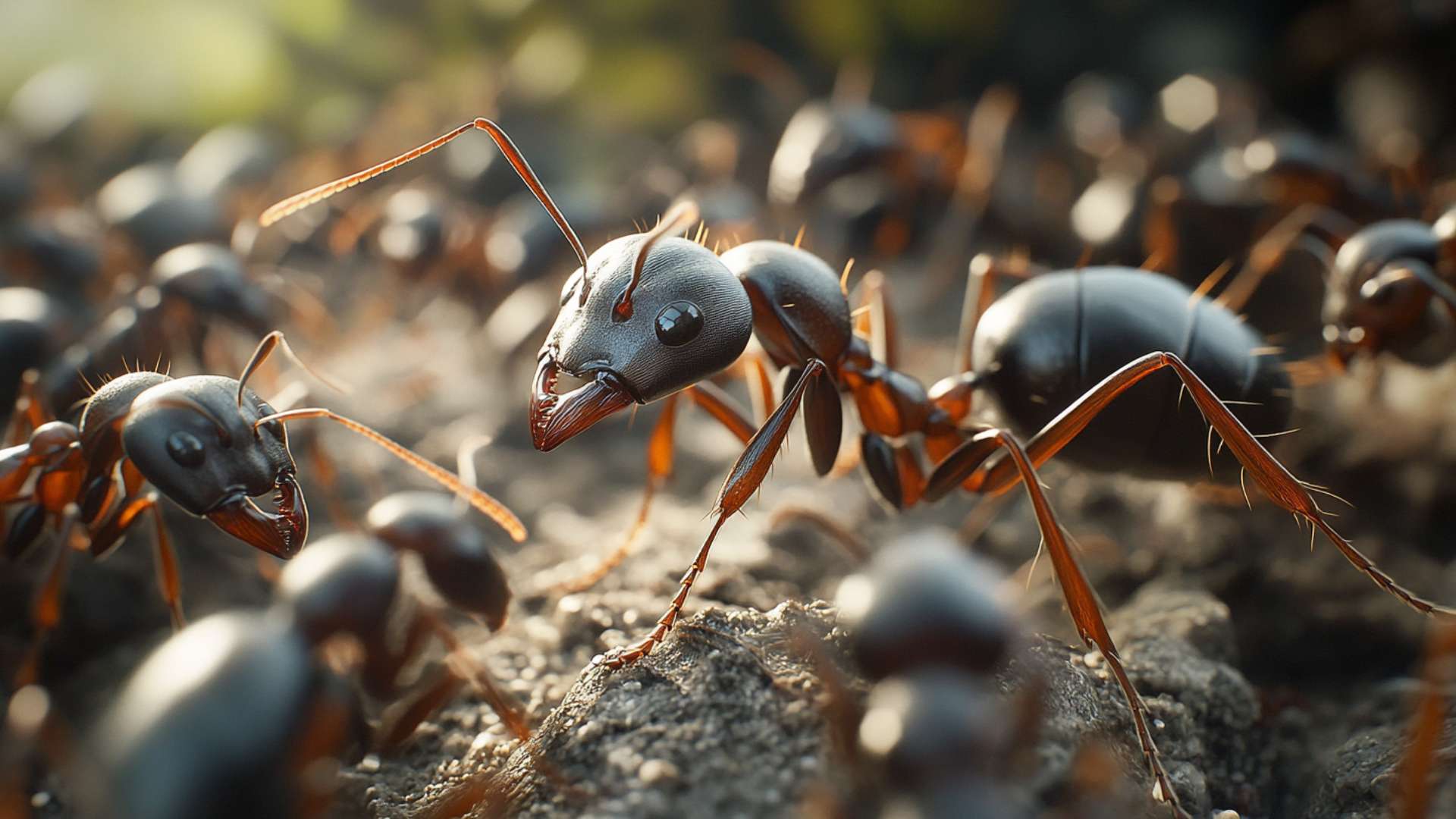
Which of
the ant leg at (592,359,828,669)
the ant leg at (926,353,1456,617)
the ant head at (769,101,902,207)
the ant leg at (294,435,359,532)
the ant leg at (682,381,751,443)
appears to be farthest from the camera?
the ant head at (769,101,902,207)

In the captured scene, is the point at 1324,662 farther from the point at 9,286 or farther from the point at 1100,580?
the point at 9,286

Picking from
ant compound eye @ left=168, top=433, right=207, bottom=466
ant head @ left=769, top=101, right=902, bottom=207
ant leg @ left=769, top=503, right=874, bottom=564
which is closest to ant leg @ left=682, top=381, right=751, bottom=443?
ant leg @ left=769, top=503, right=874, bottom=564

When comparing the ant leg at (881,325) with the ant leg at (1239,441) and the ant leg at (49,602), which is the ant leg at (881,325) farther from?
the ant leg at (49,602)

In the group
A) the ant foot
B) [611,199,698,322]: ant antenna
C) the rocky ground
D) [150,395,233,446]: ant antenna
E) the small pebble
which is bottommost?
the rocky ground

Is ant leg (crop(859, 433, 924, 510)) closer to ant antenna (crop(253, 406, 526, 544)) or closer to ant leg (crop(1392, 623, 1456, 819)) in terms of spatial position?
ant antenna (crop(253, 406, 526, 544))

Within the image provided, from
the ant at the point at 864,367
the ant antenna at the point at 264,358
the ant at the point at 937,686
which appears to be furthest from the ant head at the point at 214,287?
the ant at the point at 937,686

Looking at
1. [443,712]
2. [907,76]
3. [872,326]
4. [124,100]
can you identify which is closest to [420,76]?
[124,100]
